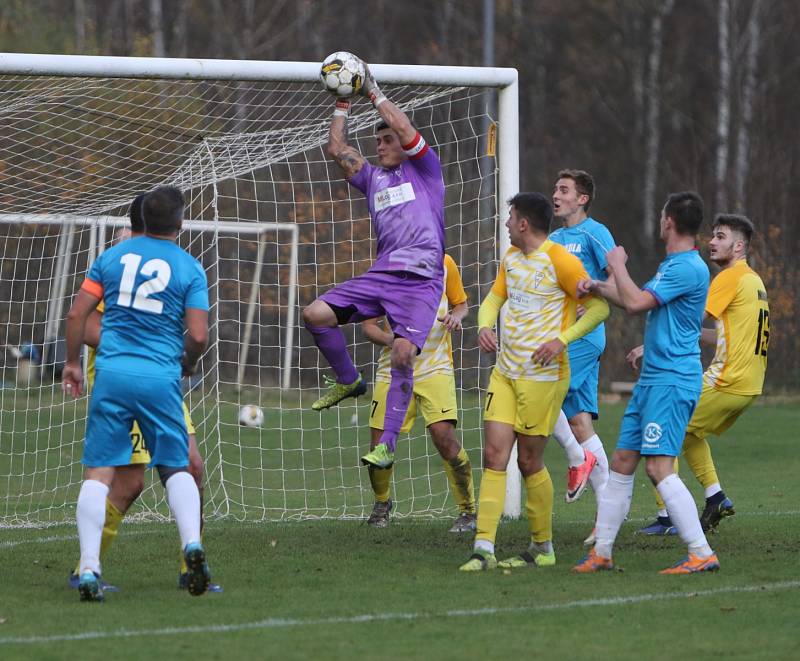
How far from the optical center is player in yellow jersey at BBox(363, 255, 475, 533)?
9422 millimetres

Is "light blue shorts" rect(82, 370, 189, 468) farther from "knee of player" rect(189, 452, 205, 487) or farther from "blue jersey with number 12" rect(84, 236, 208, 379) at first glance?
"knee of player" rect(189, 452, 205, 487)

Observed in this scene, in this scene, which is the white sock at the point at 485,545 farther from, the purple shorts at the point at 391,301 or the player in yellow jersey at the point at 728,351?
the player in yellow jersey at the point at 728,351

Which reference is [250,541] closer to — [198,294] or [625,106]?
[198,294]

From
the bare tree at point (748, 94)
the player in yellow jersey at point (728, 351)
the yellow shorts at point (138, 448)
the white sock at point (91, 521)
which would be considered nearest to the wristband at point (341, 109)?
the yellow shorts at point (138, 448)

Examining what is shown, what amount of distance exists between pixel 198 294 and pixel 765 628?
3.07 metres

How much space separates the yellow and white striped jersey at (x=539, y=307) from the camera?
7.49 m

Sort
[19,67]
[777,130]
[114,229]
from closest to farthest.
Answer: [19,67]
[114,229]
[777,130]

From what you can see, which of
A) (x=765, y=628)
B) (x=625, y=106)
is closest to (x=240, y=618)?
(x=765, y=628)

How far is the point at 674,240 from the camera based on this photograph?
744cm

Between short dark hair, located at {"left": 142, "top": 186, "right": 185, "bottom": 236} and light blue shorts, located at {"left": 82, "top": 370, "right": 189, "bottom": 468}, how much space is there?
2.45 ft

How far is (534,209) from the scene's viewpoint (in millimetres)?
7496

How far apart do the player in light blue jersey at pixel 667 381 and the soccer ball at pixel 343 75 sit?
1.95 meters

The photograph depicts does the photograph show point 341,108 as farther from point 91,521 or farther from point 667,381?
point 91,521

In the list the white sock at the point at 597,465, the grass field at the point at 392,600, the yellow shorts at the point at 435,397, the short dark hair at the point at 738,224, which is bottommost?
the grass field at the point at 392,600
